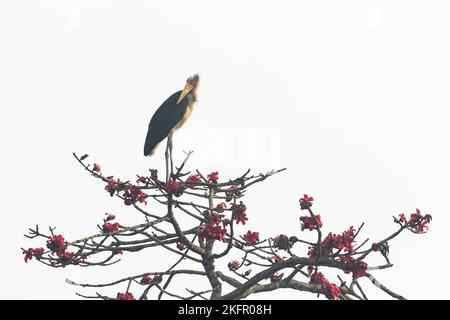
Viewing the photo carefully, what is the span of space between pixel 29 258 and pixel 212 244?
2463mm

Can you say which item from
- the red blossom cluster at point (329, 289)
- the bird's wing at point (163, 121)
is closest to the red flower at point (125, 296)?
the red blossom cluster at point (329, 289)

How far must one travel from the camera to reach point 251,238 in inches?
342

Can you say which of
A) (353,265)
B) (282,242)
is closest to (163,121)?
(282,242)

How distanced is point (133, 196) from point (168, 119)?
330 cm

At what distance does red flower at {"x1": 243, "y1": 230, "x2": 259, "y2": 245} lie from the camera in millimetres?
8688

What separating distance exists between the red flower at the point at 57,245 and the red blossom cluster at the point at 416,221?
4060 millimetres

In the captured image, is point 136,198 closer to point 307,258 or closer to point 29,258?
point 29,258

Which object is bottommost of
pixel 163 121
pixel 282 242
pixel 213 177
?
pixel 282 242

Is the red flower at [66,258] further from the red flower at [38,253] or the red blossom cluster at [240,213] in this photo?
the red blossom cluster at [240,213]

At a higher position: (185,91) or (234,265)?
(185,91)

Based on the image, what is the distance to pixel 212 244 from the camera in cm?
947

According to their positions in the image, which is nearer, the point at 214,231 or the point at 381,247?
the point at 381,247

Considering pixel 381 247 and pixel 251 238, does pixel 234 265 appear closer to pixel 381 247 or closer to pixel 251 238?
pixel 251 238

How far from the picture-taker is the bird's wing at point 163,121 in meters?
11.7
